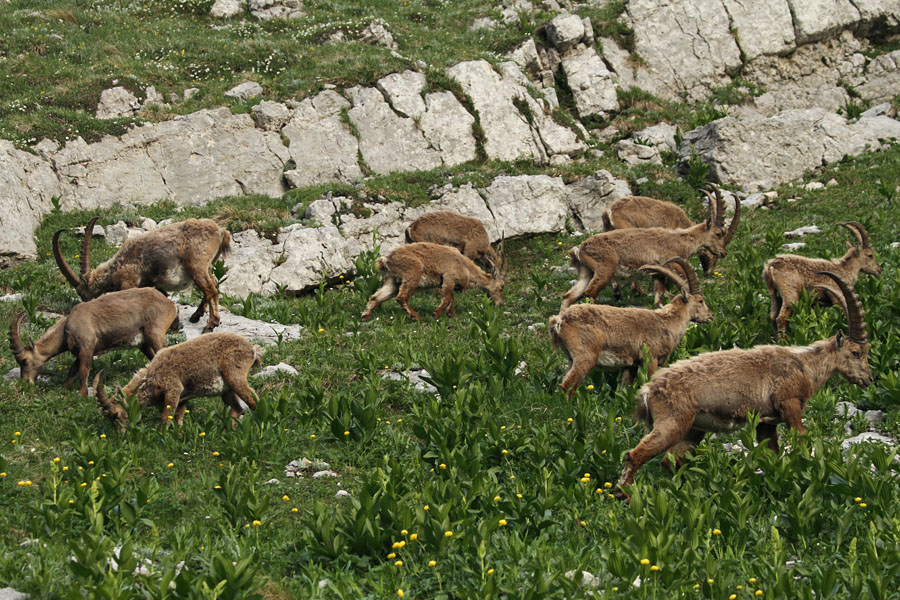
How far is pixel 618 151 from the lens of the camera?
23.6 meters

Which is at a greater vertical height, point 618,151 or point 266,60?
point 266,60

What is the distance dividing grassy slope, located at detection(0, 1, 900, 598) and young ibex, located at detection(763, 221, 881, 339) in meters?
0.36

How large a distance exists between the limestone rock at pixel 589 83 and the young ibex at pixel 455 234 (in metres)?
10.00

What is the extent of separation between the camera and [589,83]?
1024 inches

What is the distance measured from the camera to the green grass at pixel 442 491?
247 inches

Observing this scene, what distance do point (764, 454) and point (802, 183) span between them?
15524 millimetres

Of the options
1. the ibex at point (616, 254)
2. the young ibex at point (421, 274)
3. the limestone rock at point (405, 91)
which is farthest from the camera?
the limestone rock at point (405, 91)

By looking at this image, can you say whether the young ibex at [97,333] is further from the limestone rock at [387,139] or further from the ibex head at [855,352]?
the limestone rock at [387,139]

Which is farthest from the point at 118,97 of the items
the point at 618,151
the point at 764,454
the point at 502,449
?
the point at 764,454

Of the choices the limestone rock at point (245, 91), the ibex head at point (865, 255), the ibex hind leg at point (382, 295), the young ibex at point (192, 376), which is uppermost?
the limestone rock at point (245, 91)

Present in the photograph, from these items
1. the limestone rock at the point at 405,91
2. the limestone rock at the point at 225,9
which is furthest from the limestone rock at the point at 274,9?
the limestone rock at the point at 405,91

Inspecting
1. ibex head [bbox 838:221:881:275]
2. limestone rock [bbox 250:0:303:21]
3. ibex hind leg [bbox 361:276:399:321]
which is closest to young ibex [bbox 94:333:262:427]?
ibex hind leg [bbox 361:276:399:321]

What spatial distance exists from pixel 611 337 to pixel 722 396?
7.69 feet

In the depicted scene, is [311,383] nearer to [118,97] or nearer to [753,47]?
[118,97]
